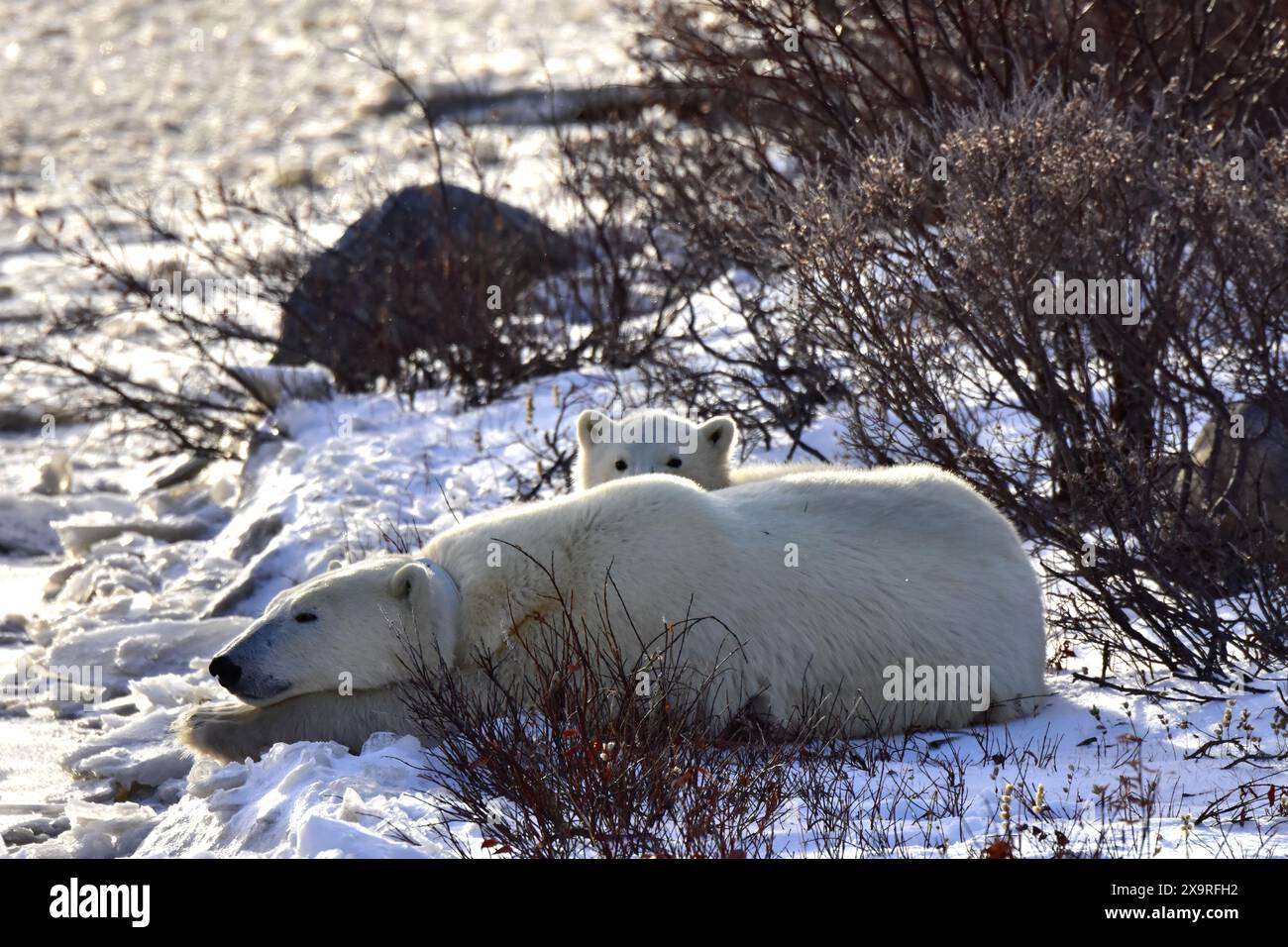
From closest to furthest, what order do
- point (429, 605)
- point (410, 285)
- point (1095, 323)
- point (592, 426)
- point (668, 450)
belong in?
point (429, 605)
point (1095, 323)
point (668, 450)
point (592, 426)
point (410, 285)

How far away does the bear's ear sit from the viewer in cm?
421

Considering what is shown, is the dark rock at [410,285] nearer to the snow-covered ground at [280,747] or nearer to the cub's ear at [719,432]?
the snow-covered ground at [280,747]

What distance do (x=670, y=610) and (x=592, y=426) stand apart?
6.25ft

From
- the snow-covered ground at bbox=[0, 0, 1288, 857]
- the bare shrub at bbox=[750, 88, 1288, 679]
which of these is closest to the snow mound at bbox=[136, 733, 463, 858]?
the snow-covered ground at bbox=[0, 0, 1288, 857]

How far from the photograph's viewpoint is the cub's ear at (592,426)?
590 cm

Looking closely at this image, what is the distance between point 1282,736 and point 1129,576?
2.58 ft

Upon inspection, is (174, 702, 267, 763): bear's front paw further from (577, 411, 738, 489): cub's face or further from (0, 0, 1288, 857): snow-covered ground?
(577, 411, 738, 489): cub's face

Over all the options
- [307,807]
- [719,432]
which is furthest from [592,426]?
[307,807]

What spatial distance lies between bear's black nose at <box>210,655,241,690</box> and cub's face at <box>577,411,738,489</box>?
192 cm

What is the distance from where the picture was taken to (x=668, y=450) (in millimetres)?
5746

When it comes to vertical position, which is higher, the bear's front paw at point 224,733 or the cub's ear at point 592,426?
the cub's ear at point 592,426

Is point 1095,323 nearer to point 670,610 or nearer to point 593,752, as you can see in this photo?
point 670,610

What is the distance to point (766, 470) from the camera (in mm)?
5531

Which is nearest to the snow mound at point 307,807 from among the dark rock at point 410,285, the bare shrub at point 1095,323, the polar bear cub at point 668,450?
the polar bear cub at point 668,450
